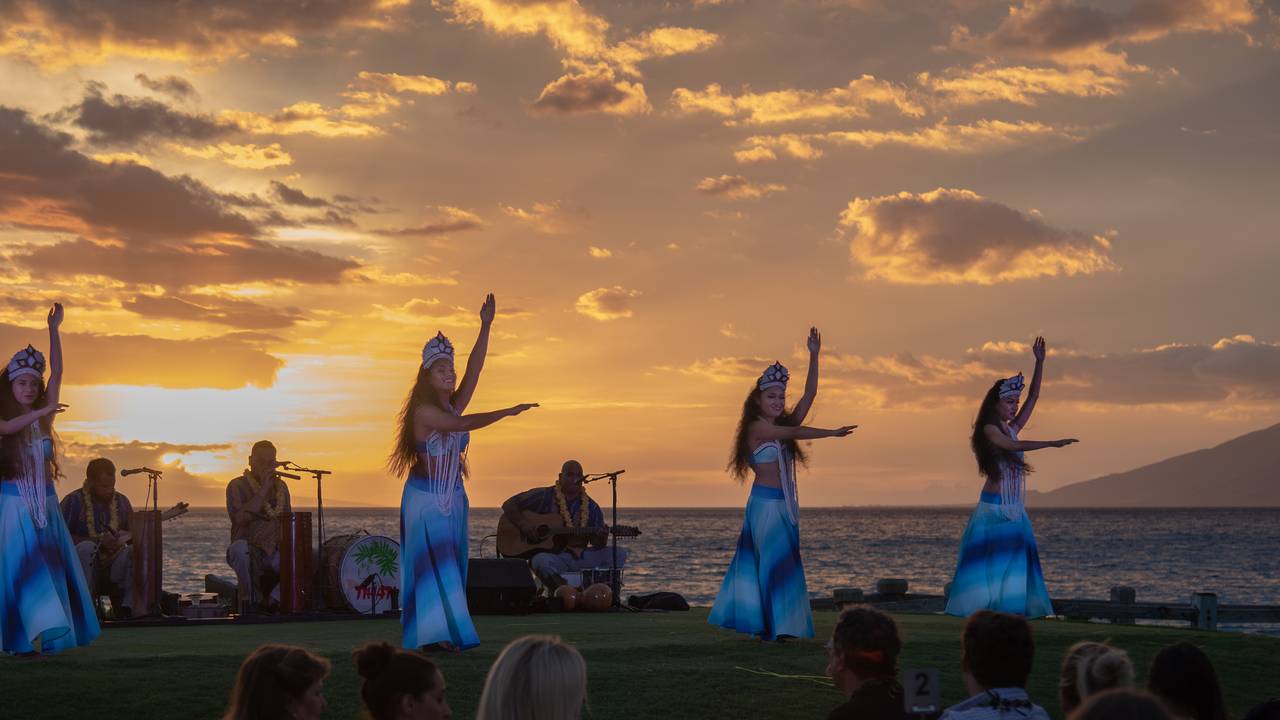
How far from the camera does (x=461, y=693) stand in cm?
1081

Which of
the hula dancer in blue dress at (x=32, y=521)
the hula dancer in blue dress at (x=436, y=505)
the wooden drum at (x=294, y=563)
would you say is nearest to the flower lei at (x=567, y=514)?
the wooden drum at (x=294, y=563)

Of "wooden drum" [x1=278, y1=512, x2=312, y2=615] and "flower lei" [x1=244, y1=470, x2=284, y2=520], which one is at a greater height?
"flower lei" [x1=244, y1=470, x2=284, y2=520]

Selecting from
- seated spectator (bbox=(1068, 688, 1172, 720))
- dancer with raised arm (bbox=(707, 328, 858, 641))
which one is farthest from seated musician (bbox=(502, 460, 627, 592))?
seated spectator (bbox=(1068, 688, 1172, 720))

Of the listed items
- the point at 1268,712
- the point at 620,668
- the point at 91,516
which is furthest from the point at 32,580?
the point at 1268,712

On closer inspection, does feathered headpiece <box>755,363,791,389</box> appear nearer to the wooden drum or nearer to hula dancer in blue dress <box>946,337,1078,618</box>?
hula dancer in blue dress <box>946,337,1078,618</box>

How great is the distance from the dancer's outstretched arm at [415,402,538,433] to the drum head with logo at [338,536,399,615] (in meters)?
7.53

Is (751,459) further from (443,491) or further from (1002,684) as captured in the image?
(1002,684)

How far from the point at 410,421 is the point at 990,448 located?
7.04 m

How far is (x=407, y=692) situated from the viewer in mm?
5215

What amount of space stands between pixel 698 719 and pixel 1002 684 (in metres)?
4.90

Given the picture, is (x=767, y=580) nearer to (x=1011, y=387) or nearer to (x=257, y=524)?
(x=1011, y=387)

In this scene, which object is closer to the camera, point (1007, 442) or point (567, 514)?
point (1007, 442)

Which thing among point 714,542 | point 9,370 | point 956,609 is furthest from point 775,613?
point 714,542

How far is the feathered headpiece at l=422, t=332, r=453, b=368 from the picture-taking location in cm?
1273
